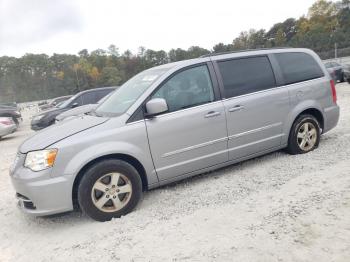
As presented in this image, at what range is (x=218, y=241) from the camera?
128 inches

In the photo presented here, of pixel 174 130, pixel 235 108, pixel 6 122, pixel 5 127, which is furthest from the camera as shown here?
pixel 6 122

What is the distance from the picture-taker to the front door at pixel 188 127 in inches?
170

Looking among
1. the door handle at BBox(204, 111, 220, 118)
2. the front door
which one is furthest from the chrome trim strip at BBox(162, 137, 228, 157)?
the door handle at BBox(204, 111, 220, 118)

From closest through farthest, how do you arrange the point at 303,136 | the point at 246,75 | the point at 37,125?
the point at 246,75 < the point at 303,136 < the point at 37,125

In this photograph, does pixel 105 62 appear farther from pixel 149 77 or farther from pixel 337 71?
pixel 149 77

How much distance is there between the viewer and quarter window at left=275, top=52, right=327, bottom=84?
541 centimetres

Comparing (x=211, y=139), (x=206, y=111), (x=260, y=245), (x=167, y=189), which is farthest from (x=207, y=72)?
(x=260, y=245)

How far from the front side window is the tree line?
71.5 m

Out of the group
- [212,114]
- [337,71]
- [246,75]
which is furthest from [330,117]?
[337,71]

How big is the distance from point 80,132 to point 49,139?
36cm

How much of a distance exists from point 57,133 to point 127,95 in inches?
44.5

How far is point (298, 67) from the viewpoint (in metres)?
5.55

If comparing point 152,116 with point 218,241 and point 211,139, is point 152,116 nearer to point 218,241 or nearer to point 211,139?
point 211,139

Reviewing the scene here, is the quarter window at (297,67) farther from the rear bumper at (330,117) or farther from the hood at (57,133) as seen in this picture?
the hood at (57,133)
